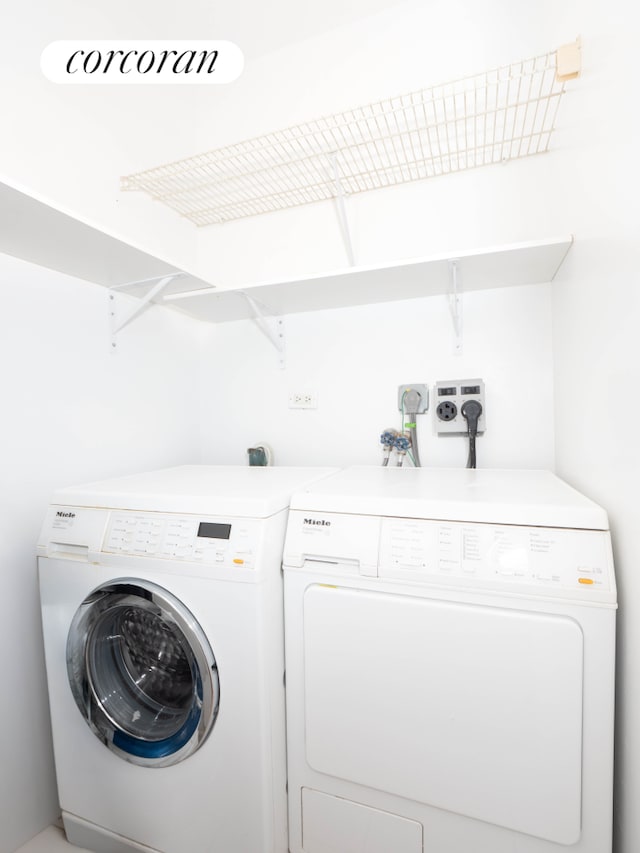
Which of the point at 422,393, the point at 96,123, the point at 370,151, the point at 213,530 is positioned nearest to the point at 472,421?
the point at 422,393

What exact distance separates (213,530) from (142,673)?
583 mm

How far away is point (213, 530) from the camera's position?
1.09 meters

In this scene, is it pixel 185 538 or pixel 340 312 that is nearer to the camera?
pixel 185 538

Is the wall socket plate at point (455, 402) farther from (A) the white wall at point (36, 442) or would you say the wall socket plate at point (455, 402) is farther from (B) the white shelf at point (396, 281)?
(A) the white wall at point (36, 442)

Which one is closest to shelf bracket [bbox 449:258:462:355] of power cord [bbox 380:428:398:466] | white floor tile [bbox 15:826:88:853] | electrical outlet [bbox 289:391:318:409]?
power cord [bbox 380:428:398:466]

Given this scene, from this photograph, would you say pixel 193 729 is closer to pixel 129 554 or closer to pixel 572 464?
pixel 129 554

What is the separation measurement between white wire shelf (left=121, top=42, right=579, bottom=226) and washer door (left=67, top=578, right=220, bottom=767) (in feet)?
4.78

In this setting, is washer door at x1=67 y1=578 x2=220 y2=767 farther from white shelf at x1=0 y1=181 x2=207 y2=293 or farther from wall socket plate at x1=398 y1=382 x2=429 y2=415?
wall socket plate at x1=398 y1=382 x2=429 y2=415

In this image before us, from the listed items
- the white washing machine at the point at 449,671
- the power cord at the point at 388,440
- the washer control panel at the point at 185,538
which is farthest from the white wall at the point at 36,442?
the power cord at the point at 388,440

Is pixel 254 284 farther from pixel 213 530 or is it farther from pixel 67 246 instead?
pixel 213 530

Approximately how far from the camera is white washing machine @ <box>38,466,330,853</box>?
104 cm

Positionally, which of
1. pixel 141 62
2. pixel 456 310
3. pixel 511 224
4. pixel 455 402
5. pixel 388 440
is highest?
pixel 141 62

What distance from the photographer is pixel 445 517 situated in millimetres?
996

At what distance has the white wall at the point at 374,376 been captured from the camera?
158 cm
